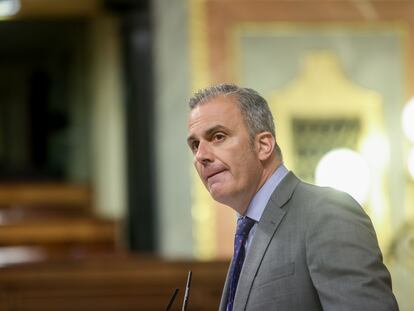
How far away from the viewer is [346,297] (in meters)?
1.88

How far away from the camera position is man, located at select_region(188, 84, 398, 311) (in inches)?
74.7

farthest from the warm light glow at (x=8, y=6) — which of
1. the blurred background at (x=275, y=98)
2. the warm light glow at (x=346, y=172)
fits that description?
the warm light glow at (x=346, y=172)

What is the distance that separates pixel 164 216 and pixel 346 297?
6416mm

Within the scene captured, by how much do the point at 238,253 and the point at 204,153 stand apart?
0.23m

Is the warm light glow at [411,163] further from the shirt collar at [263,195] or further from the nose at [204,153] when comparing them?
the nose at [204,153]

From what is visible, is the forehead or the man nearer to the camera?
the man

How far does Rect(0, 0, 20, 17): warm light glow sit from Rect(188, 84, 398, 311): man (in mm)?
8076

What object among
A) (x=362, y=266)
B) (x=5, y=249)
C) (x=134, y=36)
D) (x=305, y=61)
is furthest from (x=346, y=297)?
(x=5, y=249)

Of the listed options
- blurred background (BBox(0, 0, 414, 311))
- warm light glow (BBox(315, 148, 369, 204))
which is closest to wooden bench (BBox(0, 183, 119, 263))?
blurred background (BBox(0, 0, 414, 311))

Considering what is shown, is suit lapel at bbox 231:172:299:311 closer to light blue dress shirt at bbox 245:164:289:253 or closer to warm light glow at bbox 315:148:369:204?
light blue dress shirt at bbox 245:164:289:253

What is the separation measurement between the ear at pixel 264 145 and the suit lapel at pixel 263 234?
0.23 feet

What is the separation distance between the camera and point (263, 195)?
210cm

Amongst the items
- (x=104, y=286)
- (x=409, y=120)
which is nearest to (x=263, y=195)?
(x=104, y=286)

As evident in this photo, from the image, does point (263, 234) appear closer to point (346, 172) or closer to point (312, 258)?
point (312, 258)
